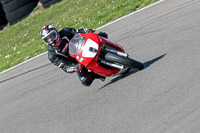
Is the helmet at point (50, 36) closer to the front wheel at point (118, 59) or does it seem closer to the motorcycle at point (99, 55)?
the motorcycle at point (99, 55)

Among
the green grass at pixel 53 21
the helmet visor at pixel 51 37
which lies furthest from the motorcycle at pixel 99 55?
the green grass at pixel 53 21

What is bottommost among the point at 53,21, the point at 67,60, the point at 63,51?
the point at 53,21

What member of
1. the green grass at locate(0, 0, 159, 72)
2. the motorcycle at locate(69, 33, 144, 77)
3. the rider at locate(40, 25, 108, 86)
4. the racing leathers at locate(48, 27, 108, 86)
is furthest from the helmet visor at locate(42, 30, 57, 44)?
the green grass at locate(0, 0, 159, 72)

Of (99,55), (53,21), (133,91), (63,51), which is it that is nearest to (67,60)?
(63,51)

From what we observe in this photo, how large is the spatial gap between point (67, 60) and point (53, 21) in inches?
405

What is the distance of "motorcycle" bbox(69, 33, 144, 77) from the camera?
658 centimetres

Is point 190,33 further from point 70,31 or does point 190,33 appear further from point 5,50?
point 5,50

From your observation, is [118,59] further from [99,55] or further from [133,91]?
[133,91]

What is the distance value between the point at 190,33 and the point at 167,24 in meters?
1.57

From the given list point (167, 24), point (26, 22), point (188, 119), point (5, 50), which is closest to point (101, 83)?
point (167, 24)

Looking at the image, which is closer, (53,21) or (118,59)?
(118,59)

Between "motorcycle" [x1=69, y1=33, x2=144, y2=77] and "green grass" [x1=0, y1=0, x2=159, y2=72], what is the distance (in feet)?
19.5

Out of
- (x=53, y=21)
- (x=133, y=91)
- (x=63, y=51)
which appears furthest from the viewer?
(x=53, y=21)

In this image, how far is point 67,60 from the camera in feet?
25.1
